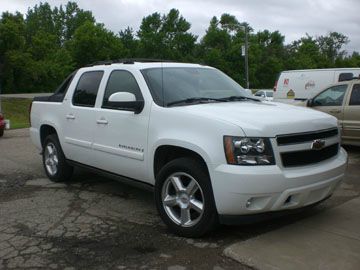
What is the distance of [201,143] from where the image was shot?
4621 mm

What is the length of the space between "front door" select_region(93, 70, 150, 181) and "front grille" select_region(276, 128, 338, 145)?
5.01 ft

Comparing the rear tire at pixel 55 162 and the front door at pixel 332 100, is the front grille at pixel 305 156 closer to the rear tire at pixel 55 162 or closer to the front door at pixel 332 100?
the rear tire at pixel 55 162

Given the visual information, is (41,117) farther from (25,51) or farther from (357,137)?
(25,51)

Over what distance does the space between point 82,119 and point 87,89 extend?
0.43 meters

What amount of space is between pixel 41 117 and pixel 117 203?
90.7 inches

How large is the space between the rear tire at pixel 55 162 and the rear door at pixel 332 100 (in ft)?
18.2

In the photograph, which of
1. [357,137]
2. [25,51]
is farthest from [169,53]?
[357,137]

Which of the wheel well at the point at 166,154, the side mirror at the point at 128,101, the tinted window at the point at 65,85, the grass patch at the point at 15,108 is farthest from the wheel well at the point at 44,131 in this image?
the grass patch at the point at 15,108

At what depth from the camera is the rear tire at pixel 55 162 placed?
7.23 m

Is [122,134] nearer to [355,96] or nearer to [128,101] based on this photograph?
[128,101]

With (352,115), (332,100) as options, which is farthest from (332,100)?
(352,115)

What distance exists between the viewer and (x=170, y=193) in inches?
199

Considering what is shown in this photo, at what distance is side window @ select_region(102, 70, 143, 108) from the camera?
573cm

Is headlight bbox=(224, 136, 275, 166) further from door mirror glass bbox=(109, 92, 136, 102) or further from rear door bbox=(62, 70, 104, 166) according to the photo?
rear door bbox=(62, 70, 104, 166)
